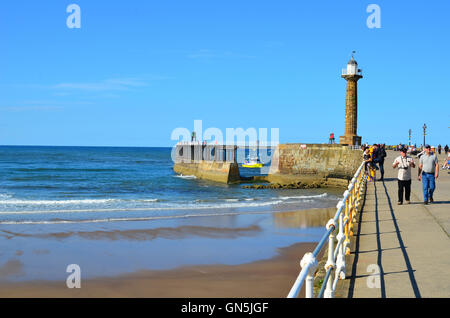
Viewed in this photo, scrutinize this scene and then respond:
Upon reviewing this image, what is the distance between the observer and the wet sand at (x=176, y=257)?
26.2 feet

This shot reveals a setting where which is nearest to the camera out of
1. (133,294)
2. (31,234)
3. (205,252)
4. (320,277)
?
(320,277)

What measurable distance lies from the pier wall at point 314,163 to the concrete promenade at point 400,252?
2282 cm

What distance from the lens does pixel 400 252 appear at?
644cm

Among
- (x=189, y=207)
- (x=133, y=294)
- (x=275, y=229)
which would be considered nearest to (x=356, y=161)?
(x=189, y=207)

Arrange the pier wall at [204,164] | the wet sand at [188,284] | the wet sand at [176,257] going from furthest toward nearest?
the pier wall at [204,164], the wet sand at [176,257], the wet sand at [188,284]

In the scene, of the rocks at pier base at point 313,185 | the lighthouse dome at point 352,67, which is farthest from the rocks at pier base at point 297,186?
the lighthouse dome at point 352,67

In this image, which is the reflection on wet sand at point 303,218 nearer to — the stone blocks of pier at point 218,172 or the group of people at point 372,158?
the group of people at point 372,158

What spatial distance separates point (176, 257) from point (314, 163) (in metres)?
26.6

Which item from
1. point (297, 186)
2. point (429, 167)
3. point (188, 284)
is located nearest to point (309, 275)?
point (188, 284)

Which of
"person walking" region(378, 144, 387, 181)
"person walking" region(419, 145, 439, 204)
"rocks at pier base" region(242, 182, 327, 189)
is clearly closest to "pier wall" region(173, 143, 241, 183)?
"rocks at pier base" region(242, 182, 327, 189)

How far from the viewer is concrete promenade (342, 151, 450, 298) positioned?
4.80m

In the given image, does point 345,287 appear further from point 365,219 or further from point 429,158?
point 429,158

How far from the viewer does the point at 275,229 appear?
44.9 ft
